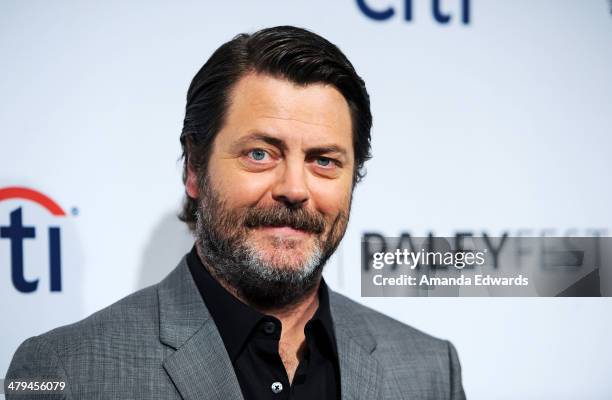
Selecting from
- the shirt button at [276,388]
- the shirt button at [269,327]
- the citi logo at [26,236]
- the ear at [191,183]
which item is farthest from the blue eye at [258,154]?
the citi logo at [26,236]

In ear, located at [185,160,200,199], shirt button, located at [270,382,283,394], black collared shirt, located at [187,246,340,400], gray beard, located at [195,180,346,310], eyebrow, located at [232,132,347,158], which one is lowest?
shirt button, located at [270,382,283,394]

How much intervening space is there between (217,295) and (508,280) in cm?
98

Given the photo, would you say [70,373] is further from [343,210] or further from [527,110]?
[527,110]

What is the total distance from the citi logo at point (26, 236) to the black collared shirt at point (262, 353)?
1.63ft

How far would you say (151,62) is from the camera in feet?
5.12

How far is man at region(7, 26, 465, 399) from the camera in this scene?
1.12 m

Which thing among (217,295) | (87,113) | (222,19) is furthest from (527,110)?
(87,113)

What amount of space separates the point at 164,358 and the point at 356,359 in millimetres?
438

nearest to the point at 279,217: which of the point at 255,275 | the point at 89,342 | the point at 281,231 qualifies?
the point at 281,231

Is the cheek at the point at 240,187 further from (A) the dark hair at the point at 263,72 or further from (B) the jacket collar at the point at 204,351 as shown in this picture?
(B) the jacket collar at the point at 204,351

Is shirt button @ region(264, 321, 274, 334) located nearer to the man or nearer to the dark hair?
the man

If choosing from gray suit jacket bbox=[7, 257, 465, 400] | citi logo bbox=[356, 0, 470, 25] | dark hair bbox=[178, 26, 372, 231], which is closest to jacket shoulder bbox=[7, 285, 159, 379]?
gray suit jacket bbox=[7, 257, 465, 400]

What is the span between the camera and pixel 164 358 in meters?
1.12

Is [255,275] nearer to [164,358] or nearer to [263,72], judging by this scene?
[164,358]
